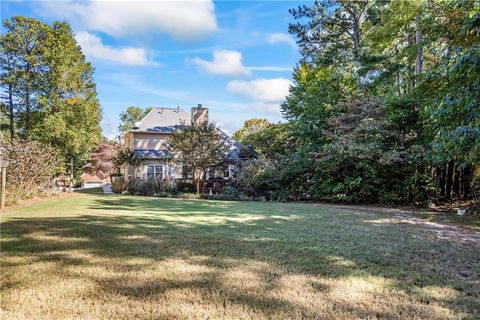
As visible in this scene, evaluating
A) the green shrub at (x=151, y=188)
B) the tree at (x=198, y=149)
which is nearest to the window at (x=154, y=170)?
the green shrub at (x=151, y=188)

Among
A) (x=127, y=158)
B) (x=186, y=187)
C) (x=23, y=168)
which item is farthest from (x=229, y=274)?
(x=127, y=158)

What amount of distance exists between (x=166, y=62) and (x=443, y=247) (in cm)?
1229

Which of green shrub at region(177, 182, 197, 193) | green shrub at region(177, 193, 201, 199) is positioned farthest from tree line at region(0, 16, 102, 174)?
green shrub at region(177, 193, 201, 199)

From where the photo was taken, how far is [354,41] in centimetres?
1880

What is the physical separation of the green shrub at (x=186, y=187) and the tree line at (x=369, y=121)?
13.6 feet

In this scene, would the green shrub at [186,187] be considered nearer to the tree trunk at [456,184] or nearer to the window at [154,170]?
the window at [154,170]

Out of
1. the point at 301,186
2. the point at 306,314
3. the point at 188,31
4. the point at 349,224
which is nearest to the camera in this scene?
the point at 306,314

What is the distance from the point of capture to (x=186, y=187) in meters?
19.2

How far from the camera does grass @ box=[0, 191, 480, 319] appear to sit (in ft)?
8.27

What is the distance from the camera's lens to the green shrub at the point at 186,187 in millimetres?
18906

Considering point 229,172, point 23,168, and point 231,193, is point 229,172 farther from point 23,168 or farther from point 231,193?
point 23,168

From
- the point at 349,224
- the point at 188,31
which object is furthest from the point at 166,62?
the point at 349,224

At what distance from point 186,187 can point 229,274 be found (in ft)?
53.3

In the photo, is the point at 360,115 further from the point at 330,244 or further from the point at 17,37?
the point at 17,37
